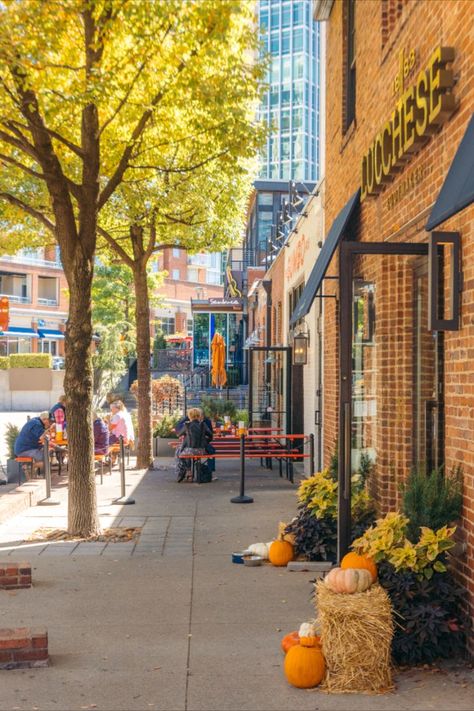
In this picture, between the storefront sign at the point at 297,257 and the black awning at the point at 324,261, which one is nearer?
the black awning at the point at 324,261

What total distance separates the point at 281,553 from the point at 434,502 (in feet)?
9.49

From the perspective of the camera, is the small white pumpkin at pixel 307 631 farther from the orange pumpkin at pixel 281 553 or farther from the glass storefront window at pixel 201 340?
the glass storefront window at pixel 201 340

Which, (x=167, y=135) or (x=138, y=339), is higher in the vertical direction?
(x=167, y=135)

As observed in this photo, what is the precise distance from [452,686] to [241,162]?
1346 cm

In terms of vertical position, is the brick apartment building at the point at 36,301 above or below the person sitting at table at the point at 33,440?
above

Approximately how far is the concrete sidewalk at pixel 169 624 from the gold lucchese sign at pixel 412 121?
12.4 ft

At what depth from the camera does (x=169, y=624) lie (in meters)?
6.36

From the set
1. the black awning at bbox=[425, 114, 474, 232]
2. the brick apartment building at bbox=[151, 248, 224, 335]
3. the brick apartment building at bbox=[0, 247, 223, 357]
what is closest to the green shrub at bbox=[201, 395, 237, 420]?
the black awning at bbox=[425, 114, 474, 232]

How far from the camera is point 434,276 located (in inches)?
237

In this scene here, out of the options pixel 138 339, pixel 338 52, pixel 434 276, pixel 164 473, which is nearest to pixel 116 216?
pixel 138 339

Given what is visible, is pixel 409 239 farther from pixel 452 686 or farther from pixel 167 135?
pixel 167 135

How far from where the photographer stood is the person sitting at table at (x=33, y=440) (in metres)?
14.6

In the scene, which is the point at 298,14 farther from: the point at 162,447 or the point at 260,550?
the point at 260,550

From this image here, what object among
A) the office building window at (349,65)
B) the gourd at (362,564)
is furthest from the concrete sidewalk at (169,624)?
the office building window at (349,65)
